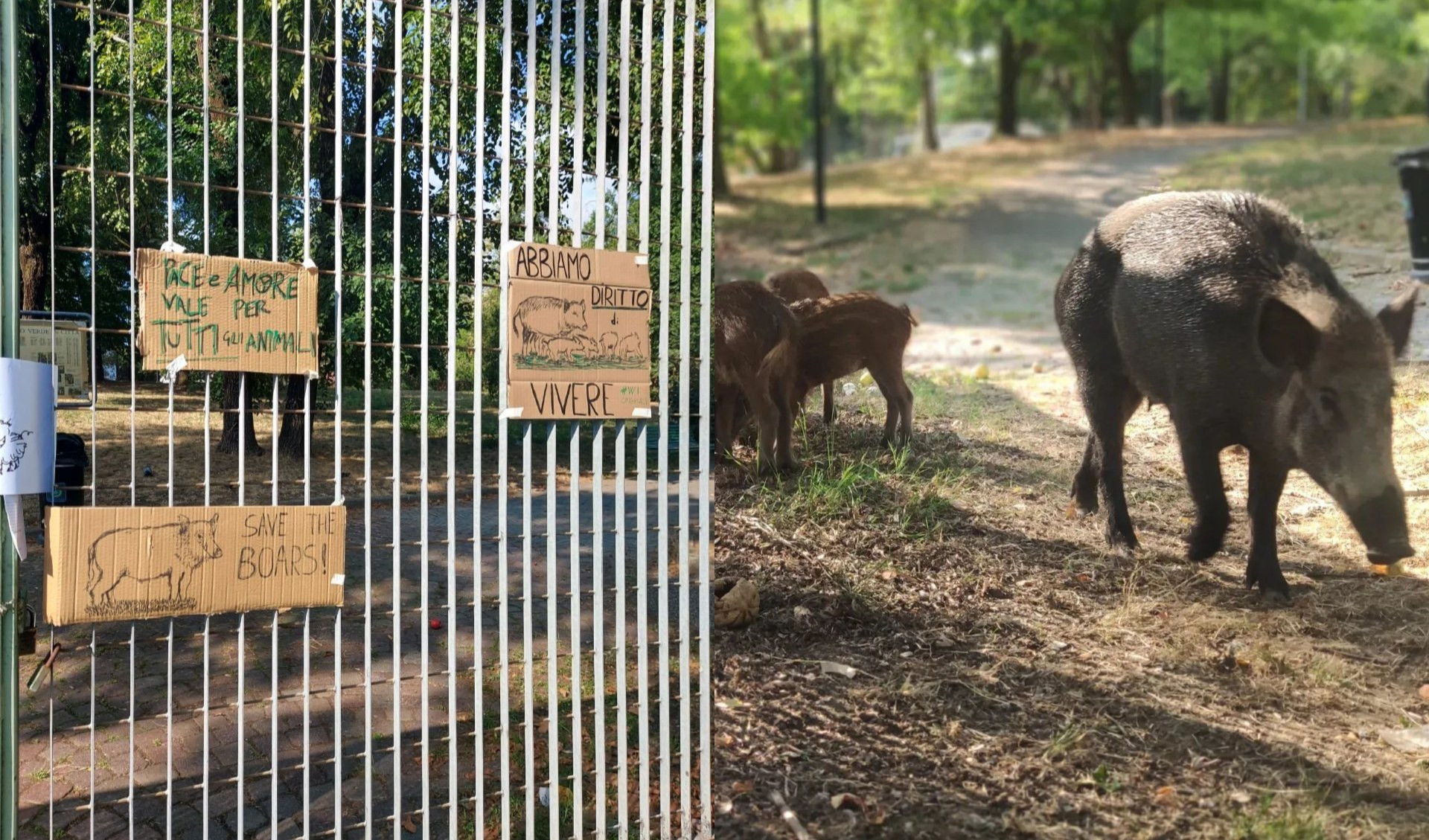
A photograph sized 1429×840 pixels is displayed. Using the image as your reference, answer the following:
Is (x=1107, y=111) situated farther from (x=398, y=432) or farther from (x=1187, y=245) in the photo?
(x=398, y=432)

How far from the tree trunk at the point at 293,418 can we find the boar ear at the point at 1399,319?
314 centimetres

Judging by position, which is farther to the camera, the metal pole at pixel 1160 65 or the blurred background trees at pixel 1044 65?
the metal pole at pixel 1160 65

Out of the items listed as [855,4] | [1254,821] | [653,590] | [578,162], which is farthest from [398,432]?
[855,4]

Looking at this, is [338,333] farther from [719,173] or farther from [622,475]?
[719,173]

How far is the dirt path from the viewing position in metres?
5.34

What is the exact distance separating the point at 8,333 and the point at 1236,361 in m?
3.51

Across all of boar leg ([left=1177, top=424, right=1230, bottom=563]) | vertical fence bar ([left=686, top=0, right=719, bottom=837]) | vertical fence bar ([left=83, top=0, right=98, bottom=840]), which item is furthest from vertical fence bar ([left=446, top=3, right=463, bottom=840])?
boar leg ([left=1177, top=424, right=1230, bottom=563])

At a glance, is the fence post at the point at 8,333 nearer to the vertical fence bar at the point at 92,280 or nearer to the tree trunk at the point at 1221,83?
the vertical fence bar at the point at 92,280

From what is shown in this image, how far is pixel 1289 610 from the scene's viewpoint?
3717 mm

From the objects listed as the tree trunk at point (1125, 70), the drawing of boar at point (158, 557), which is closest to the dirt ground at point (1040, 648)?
the drawing of boar at point (158, 557)

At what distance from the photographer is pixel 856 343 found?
4516 mm

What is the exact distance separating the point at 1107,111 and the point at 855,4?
1192cm

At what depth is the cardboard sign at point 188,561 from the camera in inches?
107

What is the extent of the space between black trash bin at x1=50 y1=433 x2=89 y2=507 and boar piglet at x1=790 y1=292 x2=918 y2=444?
2.32m
